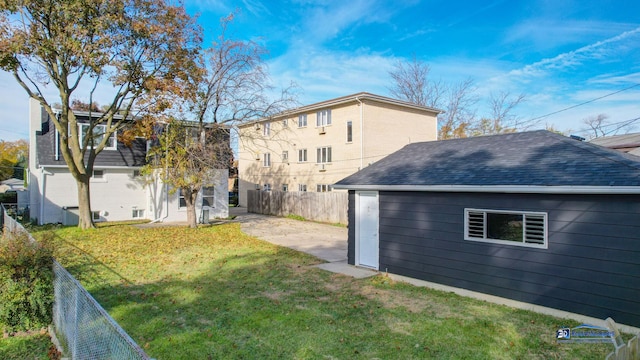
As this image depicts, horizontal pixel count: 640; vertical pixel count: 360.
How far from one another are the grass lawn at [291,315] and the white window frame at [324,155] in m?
15.4

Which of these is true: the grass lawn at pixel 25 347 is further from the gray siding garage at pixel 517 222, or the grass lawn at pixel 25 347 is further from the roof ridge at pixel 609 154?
the roof ridge at pixel 609 154

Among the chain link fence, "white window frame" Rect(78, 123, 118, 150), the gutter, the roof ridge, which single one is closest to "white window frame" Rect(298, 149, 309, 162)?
"white window frame" Rect(78, 123, 118, 150)

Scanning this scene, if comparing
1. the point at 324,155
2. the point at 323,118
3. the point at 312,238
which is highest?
the point at 323,118

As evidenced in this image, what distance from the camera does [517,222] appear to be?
7488 mm

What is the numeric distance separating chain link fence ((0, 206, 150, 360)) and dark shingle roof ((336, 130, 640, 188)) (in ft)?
22.2

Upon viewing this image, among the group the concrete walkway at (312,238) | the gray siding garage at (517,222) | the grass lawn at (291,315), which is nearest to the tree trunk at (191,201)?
the concrete walkway at (312,238)

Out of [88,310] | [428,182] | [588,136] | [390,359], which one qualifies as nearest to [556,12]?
[428,182]

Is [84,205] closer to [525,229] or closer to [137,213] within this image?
[137,213]

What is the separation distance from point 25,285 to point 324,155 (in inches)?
853

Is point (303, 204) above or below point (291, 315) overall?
above

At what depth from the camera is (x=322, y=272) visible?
404 inches

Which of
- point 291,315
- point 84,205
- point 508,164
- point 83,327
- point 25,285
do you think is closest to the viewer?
point 83,327

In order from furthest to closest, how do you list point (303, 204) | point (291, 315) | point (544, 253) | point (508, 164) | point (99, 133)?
point (303, 204), point (99, 133), point (508, 164), point (544, 253), point (291, 315)

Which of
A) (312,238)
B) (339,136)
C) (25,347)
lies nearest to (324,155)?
(339,136)
